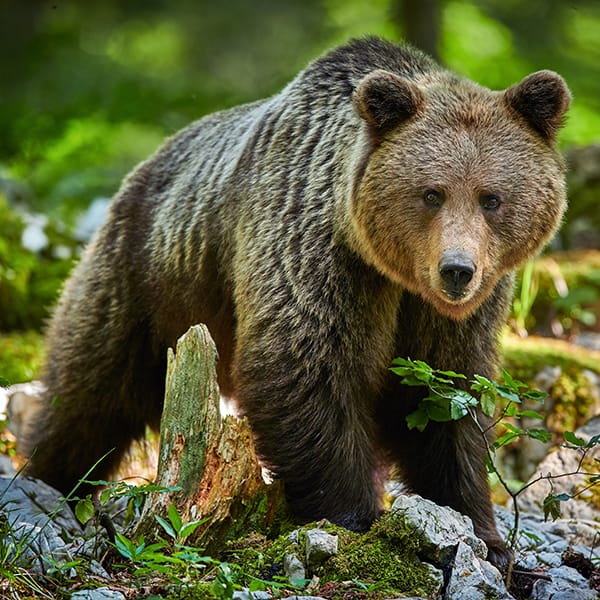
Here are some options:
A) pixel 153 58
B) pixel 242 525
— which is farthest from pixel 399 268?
pixel 153 58

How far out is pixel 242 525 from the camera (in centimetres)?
537

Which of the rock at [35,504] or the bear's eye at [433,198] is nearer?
the bear's eye at [433,198]

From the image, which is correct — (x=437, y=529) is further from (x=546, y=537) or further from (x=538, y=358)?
(x=538, y=358)

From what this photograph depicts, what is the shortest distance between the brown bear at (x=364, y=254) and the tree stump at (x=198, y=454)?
0.54 meters

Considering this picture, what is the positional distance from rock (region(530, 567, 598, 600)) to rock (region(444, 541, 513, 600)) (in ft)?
0.88

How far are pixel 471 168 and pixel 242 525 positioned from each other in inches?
87.6

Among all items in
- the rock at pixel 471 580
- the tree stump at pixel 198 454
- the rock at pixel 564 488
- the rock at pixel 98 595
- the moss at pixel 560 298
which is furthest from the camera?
the moss at pixel 560 298

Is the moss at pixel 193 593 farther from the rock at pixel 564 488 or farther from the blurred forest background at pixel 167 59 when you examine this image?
the blurred forest background at pixel 167 59

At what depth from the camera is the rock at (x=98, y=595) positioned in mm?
4125

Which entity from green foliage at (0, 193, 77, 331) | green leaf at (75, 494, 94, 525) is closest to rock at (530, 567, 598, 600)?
green leaf at (75, 494, 94, 525)

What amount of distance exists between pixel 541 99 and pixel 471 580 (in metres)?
2.57

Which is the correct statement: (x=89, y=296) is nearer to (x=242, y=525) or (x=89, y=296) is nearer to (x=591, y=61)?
(x=242, y=525)

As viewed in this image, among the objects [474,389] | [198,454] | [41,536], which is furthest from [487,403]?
[41,536]

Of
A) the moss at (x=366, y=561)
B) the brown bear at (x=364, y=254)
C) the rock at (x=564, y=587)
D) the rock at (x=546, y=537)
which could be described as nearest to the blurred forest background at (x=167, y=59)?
the brown bear at (x=364, y=254)
